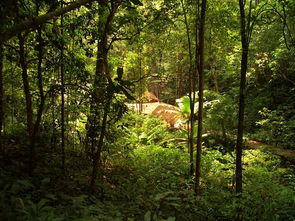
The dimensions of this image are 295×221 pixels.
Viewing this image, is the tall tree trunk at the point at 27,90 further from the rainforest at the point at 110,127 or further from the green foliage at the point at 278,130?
the green foliage at the point at 278,130

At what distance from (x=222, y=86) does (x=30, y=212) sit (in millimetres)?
18417

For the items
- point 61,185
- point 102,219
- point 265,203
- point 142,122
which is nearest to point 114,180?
point 61,185

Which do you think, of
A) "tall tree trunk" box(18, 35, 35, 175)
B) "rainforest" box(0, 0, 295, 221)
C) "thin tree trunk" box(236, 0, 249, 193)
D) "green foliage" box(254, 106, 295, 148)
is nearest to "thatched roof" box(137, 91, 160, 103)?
"rainforest" box(0, 0, 295, 221)

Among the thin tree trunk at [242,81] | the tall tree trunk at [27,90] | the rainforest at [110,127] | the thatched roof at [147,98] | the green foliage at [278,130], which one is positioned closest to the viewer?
the rainforest at [110,127]

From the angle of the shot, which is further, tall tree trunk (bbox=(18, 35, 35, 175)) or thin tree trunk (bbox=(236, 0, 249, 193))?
thin tree trunk (bbox=(236, 0, 249, 193))

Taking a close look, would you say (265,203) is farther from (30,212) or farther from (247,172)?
(247,172)

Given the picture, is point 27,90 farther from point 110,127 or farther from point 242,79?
point 242,79

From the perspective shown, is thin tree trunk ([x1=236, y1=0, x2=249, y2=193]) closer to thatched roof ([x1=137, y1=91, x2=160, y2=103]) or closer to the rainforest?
the rainforest

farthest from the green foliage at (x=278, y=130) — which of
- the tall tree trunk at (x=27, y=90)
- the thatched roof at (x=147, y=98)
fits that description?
the tall tree trunk at (x=27, y=90)

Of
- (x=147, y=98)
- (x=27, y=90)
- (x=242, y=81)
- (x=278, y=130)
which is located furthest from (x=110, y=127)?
(x=147, y=98)

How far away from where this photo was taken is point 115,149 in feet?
18.0

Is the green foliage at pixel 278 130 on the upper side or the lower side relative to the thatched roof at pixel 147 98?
lower

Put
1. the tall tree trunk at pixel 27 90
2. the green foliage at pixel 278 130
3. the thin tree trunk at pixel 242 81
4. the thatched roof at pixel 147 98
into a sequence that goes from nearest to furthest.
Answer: the tall tree trunk at pixel 27 90 → the thin tree trunk at pixel 242 81 → the green foliage at pixel 278 130 → the thatched roof at pixel 147 98

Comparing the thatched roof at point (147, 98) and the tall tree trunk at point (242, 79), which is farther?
the thatched roof at point (147, 98)
